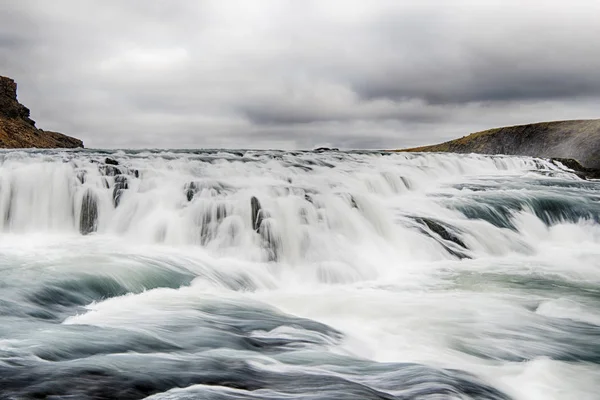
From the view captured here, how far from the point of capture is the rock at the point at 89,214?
31.4ft

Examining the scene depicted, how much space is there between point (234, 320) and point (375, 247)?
4823 mm

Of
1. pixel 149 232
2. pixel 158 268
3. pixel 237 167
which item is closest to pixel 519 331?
pixel 158 268

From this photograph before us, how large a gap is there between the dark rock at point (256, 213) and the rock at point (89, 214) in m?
3.19

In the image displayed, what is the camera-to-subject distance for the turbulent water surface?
347 centimetres

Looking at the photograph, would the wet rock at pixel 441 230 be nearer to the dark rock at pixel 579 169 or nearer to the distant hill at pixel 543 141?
the dark rock at pixel 579 169

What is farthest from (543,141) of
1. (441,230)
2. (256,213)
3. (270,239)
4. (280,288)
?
(280,288)

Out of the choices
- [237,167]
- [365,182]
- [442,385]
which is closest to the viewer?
[442,385]

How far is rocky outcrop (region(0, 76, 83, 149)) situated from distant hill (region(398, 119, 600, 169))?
77080 millimetres

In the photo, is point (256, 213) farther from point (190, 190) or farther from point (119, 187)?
point (119, 187)

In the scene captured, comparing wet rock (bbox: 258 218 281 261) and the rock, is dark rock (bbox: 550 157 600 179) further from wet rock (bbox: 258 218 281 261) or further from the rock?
the rock

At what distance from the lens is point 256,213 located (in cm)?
948

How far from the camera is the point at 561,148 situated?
6844cm

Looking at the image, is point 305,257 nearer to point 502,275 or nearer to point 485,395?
point 502,275

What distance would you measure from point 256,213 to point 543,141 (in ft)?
249
